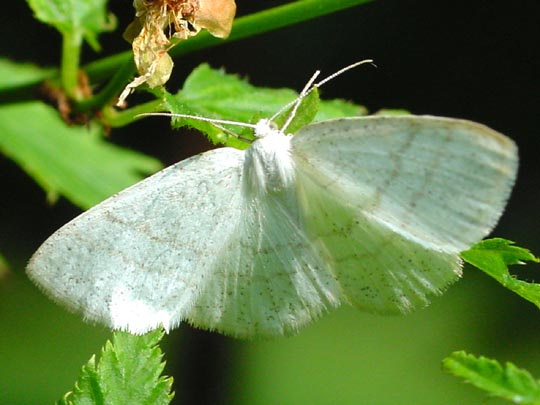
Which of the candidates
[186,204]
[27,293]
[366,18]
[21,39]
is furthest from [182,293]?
[366,18]

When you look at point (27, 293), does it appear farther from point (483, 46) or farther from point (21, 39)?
point (483, 46)

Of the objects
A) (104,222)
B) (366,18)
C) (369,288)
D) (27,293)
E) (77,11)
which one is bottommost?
(369,288)

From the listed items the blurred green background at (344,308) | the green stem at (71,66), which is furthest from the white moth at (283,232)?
the blurred green background at (344,308)

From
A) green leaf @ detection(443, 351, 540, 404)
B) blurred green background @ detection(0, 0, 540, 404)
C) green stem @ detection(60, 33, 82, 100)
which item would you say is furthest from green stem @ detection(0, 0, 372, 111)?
blurred green background @ detection(0, 0, 540, 404)

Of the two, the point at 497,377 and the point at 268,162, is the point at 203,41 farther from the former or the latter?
the point at 497,377

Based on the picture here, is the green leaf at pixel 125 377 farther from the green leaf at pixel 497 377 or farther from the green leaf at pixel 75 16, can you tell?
the green leaf at pixel 75 16
